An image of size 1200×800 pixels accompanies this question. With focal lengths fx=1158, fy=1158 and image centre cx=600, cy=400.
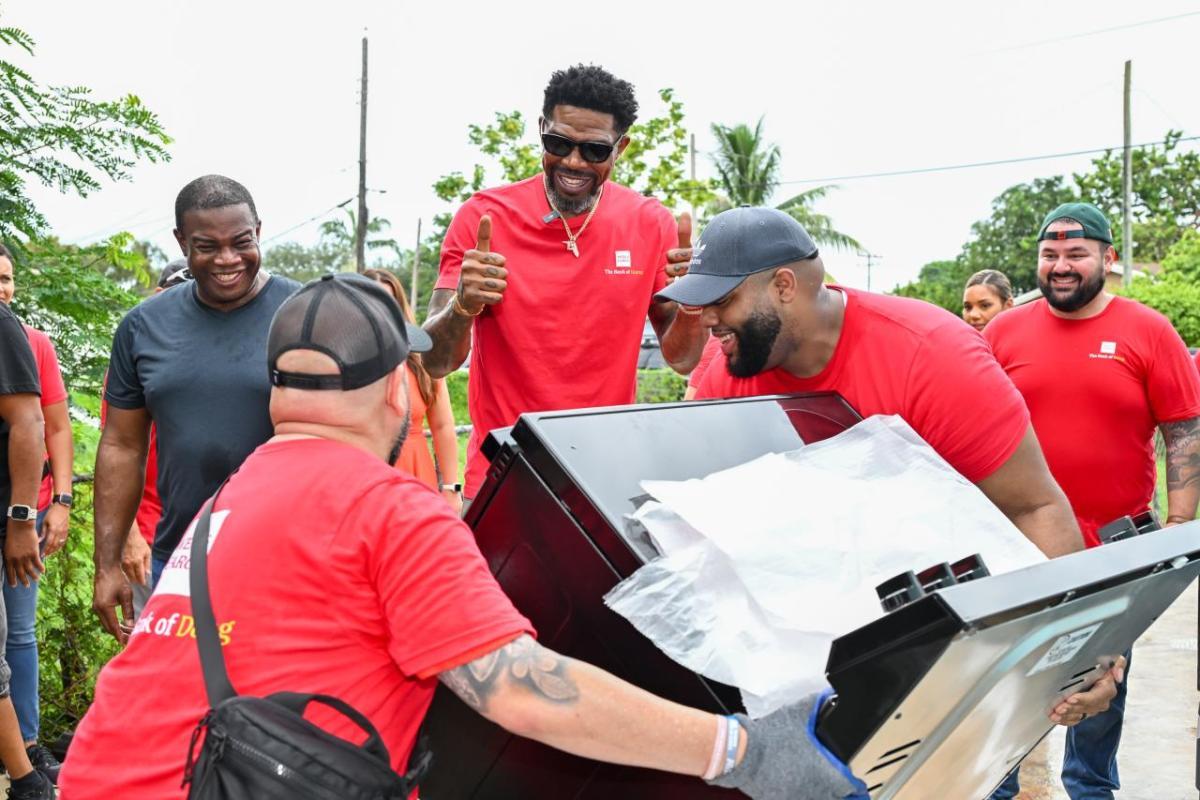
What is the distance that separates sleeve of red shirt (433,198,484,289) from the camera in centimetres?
334

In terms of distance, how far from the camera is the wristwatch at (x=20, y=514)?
13.0 feet

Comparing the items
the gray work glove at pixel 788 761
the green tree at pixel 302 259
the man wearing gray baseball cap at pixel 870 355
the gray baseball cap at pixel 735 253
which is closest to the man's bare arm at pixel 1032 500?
the man wearing gray baseball cap at pixel 870 355

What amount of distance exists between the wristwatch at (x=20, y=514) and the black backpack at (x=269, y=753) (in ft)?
8.65

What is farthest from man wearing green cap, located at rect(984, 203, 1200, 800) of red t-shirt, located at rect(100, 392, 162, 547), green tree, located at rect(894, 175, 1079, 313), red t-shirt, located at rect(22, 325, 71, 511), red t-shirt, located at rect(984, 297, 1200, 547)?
green tree, located at rect(894, 175, 1079, 313)

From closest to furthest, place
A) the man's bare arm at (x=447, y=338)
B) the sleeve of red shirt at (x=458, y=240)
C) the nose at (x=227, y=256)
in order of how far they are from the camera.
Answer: the man's bare arm at (x=447, y=338) < the nose at (x=227, y=256) < the sleeve of red shirt at (x=458, y=240)

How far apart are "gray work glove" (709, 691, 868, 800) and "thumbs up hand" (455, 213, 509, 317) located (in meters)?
1.58

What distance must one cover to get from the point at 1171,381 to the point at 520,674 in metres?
3.33

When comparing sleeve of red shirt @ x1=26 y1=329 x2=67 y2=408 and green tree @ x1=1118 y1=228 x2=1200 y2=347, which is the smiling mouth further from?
green tree @ x1=1118 y1=228 x2=1200 y2=347

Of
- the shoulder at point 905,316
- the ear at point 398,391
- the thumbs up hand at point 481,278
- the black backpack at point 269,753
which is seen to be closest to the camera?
the black backpack at point 269,753

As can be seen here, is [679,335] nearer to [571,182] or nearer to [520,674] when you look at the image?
[571,182]

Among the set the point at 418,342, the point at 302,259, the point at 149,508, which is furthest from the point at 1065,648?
the point at 302,259

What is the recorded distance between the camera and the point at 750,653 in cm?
167

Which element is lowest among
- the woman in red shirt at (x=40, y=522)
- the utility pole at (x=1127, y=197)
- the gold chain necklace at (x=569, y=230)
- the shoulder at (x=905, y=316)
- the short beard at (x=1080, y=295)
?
the woman in red shirt at (x=40, y=522)

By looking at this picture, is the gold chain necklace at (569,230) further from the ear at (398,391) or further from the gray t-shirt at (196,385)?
the ear at (398,391)
